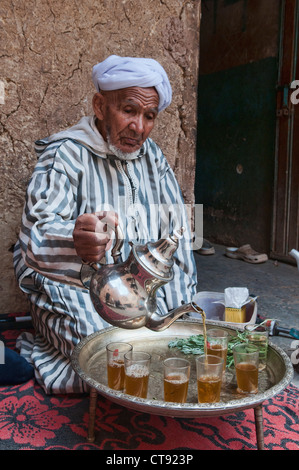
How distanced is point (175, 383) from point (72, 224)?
77 centimetres

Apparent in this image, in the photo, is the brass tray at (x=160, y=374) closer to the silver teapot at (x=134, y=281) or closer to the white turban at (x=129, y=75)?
the silver teapot at (x=134, y=281)

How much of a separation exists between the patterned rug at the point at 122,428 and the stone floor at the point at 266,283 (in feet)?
2.22

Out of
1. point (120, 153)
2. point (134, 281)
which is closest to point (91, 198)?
point (120, 153)

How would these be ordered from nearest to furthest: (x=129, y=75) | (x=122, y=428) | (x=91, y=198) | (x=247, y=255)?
1. (x=122, y=428)
2. (x=129, y=75)
3. (x=91, y=198)
4. (x=247, y=255)

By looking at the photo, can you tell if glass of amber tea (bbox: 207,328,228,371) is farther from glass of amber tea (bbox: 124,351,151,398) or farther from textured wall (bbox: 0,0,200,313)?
textured wall (bbox: 0,0,200,313)

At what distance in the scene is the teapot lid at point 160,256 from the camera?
1513 mm

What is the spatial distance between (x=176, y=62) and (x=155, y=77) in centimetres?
128

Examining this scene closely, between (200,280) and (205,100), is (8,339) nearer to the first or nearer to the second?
(200,280)

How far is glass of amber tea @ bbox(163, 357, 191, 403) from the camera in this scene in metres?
1.52

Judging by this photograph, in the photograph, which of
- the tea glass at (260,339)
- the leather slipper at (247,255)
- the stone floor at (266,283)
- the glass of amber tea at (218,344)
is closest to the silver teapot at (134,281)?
the glass of amber tea at (218,344)

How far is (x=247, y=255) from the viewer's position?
5.86 metres

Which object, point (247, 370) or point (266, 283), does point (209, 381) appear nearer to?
point (247, 370)

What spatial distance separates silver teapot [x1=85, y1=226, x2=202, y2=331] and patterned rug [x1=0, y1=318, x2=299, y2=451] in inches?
21.9
